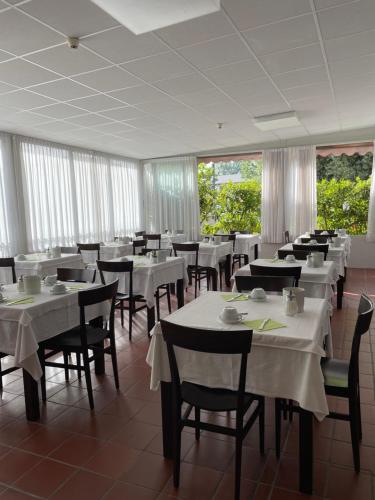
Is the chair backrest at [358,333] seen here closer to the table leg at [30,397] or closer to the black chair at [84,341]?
the black chair at [84,341]

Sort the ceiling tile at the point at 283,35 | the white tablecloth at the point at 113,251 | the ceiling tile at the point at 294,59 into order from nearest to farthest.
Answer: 1. the ceiling tile at the point at 283,35
2. the ceiling tile at the point at 294,59
3. the white tablecloth at the point at 113,251

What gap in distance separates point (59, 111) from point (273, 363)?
14.7 ft

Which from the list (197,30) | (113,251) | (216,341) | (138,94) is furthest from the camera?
(113,251)

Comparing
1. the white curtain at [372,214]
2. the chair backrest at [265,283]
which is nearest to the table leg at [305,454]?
the chair backrest at [265,283]

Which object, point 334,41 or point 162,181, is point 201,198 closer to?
point 162,181

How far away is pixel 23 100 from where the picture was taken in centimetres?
446

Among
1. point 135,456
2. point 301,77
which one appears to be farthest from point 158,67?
Answer: point 135,456

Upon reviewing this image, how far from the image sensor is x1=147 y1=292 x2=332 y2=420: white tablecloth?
5.57 ft

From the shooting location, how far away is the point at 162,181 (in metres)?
9.72

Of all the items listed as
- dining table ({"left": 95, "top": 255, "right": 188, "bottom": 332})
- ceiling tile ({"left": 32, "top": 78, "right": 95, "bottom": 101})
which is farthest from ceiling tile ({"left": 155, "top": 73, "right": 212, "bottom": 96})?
dining table ({"left": 95, "top": 255, "right": 188, "bottom": 332})

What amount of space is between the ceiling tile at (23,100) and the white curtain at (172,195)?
16.5ft

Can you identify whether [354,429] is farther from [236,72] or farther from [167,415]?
[236,72]

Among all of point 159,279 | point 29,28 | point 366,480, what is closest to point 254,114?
point 159,279

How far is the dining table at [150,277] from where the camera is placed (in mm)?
4090
